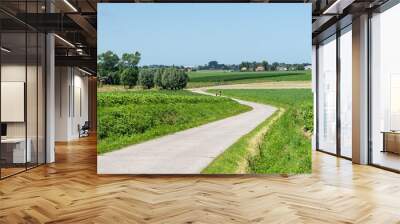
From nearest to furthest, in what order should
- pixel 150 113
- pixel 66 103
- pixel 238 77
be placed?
pixel 150 113, pixel 238 77, pixel 66 103

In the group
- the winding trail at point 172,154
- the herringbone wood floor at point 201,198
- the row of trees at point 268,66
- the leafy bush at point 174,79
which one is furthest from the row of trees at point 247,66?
the herringbone wood floor at point 201,198

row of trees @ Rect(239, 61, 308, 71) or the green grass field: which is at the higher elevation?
row of trees @ Rect(239, 61, 308, 71)

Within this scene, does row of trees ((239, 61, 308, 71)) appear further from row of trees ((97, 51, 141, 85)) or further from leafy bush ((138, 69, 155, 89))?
row of trees ((97, 51, 141, 85))

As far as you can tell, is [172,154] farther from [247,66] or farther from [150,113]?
[247,66]

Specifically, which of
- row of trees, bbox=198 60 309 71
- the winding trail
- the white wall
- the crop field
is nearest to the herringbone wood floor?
the winding trail

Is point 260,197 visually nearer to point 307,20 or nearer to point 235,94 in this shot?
point 235,94

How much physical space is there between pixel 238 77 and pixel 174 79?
103cm

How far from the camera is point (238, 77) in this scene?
24.2 feet

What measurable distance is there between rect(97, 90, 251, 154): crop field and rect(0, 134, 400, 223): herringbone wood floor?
2.19 ft

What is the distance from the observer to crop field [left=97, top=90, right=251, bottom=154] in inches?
282

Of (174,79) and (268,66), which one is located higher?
(268,66)

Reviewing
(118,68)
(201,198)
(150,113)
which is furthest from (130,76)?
(201,198)

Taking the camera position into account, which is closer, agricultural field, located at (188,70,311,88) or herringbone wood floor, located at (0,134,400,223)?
herringbone wood floor, located at (0,134,400,223)

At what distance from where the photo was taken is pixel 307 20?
732 centimetres
